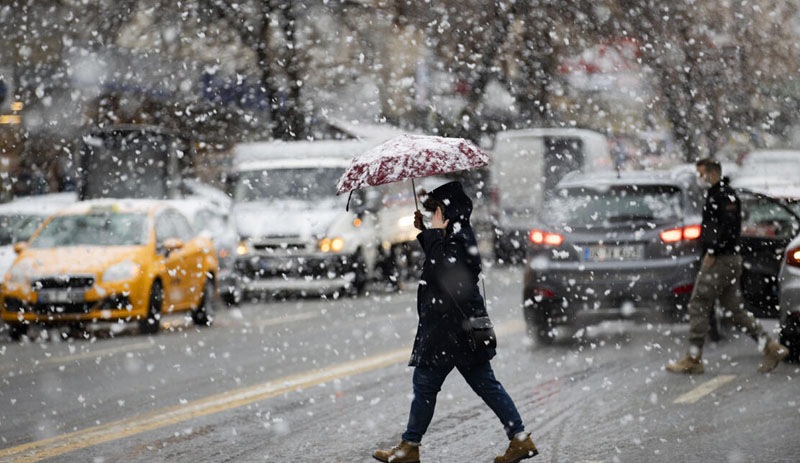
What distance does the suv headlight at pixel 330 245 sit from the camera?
2045cm

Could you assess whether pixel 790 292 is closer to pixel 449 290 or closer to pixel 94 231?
pixel 449 290

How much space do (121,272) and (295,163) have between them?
7.04m

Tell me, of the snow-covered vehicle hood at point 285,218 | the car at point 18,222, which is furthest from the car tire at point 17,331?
the snow-covered vehicle hood at point 285,218

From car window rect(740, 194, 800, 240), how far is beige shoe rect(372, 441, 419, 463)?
609 cm

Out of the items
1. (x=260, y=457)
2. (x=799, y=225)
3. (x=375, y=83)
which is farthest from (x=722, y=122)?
(x=260, y=457)

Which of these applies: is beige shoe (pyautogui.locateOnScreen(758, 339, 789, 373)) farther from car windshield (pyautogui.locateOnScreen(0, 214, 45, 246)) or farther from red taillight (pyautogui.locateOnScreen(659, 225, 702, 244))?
car windshield (pyautogui.locateOnScreen(0, 214, 45, 246))

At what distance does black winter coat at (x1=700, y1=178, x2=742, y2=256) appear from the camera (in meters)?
10.6

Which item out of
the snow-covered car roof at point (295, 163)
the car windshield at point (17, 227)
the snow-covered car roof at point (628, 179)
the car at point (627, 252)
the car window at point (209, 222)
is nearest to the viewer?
the car at point (627, 252)

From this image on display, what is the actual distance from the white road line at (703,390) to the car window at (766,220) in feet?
7.18

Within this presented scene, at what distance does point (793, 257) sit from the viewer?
10.5 m

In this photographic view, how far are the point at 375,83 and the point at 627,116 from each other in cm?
1116

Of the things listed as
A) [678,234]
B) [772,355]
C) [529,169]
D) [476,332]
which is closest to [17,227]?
[678,234]

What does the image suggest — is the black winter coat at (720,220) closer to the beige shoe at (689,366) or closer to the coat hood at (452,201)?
the beige shoe at (689,366)

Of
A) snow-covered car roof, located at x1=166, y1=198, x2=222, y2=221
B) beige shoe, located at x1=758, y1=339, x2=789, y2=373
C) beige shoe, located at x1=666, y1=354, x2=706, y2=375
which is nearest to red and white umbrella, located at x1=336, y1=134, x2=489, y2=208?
A: beige shoe, located at x1=666, y1=354, x2=706, y2=375
